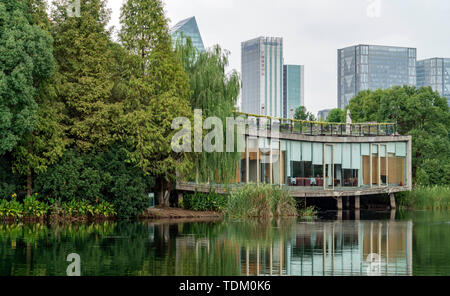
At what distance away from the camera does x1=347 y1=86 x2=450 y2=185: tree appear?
47.2 metres

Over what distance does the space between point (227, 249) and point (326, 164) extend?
74.2ft

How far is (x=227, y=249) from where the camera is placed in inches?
664

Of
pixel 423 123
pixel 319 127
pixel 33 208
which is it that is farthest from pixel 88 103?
pixel 423 123

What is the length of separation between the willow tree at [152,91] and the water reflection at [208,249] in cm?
435

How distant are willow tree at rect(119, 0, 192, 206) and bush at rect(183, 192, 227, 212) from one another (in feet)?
5.97

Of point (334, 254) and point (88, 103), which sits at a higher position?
point (88, 103)

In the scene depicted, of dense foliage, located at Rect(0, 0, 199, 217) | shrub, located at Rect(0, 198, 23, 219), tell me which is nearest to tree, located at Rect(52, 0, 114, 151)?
dense foliage, located at Rect(0, 0, 199, 217)

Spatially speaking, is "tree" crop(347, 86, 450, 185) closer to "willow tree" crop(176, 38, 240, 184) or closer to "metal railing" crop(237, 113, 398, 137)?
"metal railing" crop(237, 113, 398, 137)

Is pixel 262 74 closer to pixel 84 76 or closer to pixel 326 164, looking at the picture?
pixel 326 164

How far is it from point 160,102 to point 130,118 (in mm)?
1677

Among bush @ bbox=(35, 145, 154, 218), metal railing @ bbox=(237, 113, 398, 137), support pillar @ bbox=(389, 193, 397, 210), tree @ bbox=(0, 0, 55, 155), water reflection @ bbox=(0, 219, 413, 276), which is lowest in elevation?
support pillar @ bbox=(389, 193, 397, 210)

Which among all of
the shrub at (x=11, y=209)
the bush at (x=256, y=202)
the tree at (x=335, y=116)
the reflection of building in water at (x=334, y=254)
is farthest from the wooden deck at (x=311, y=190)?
the tree at (x=335, y=116)
